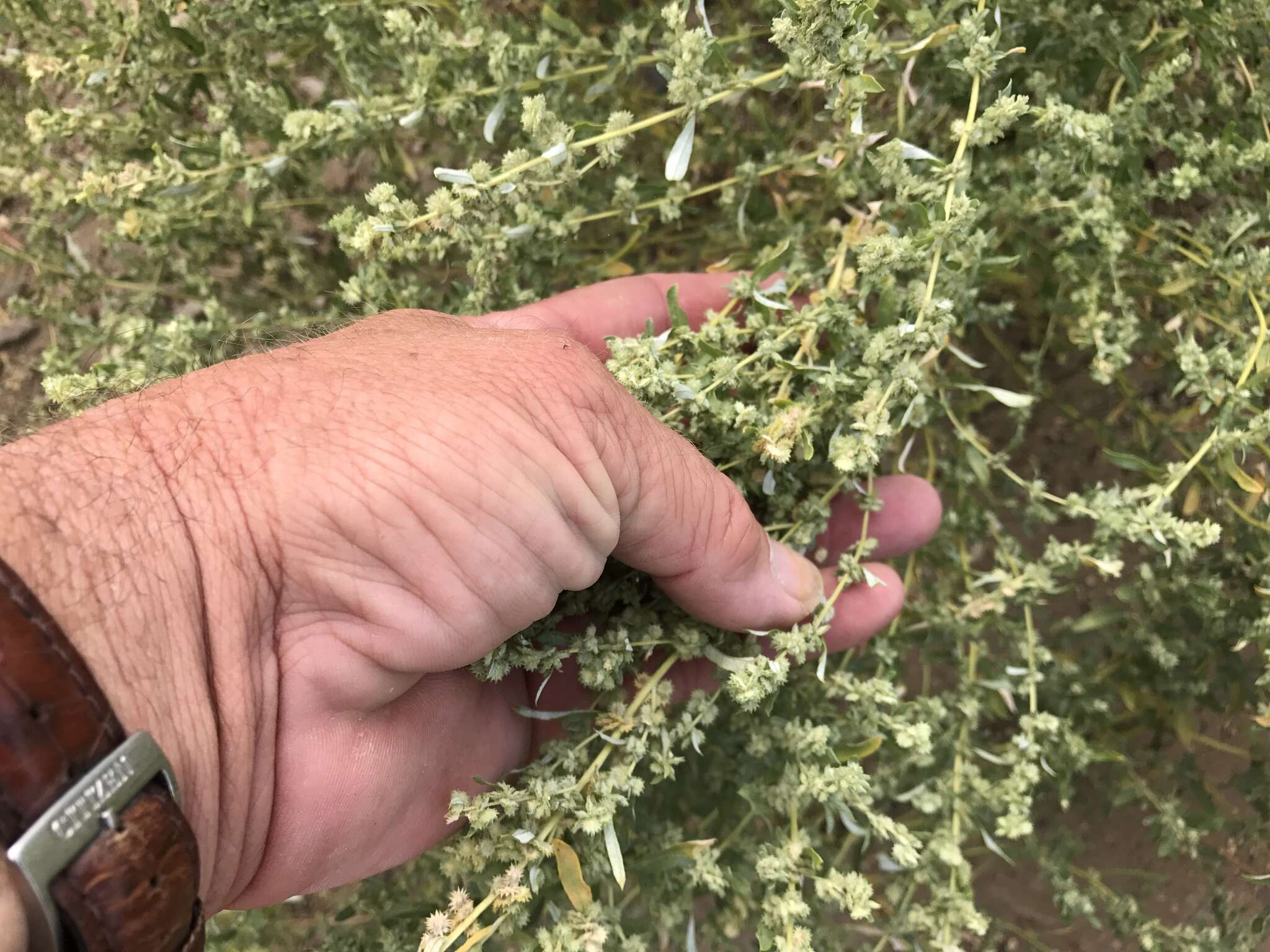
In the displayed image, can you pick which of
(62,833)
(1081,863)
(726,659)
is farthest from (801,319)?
(1081,863)

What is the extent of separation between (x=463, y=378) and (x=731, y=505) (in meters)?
0.56

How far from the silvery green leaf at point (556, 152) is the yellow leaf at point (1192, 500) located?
1718 mm

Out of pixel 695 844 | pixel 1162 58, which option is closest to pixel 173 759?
pixel 695 844

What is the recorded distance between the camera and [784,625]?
187cm

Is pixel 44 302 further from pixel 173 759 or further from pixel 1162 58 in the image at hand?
pixel 1162 58

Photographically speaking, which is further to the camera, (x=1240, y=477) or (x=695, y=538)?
(x=1240, y=477)

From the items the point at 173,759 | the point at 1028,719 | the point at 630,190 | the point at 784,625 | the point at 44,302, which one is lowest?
the point at 1028,719

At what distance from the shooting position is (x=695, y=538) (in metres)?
1.64

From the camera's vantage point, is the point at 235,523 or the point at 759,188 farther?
the point at 759,188

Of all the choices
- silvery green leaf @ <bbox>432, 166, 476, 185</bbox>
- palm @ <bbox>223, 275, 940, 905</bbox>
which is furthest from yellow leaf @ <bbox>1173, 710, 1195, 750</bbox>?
A: silvery green leaf @ <bbox>432, 166, 476, 185</bbox>

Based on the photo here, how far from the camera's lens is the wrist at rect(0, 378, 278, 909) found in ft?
4.09

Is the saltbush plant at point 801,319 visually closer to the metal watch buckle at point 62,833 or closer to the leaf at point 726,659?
the leaf at point 726,659

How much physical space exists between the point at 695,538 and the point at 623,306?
2.77 ft

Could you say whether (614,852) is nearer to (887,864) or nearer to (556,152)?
(887,864)
